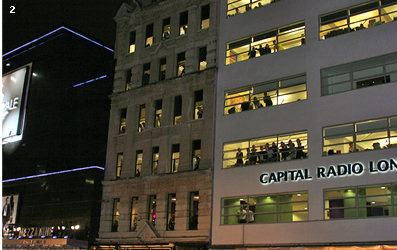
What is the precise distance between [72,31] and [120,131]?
550 inches

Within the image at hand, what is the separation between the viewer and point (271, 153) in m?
29.8

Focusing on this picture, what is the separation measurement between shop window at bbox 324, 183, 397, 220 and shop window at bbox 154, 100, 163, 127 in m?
16.1

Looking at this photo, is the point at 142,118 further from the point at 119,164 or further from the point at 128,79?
the point at 128,79

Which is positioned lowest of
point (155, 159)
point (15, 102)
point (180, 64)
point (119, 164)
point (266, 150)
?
point (266, 150)

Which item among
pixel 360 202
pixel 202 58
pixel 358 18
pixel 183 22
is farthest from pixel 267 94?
pixel 183 22

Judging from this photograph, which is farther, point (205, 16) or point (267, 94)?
point (205, 16)

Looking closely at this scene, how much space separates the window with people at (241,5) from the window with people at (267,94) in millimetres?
6867

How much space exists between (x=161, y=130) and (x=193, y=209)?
24.4 ft

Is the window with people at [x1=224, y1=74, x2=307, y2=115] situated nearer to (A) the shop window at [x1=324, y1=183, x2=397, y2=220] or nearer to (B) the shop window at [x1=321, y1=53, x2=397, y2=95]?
Result: (B) the shop window at [x1=321, y1=53, x2=397, y2=95]

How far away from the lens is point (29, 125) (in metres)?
46.3

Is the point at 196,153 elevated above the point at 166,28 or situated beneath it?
situated beneath

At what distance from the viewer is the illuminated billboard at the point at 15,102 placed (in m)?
47.5

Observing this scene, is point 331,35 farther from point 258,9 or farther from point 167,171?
point 167,171

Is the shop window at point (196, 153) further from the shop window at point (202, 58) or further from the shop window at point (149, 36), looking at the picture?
the shop window at point (149, 36)
